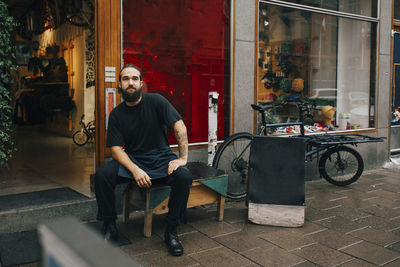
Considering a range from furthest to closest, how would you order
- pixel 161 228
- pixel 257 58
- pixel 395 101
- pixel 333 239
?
pixel 395 101 < pixel 257 58 < pixel 161 228 < pixel 333 239

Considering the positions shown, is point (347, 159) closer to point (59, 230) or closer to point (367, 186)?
point (367, 186)

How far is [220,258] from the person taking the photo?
147 inches

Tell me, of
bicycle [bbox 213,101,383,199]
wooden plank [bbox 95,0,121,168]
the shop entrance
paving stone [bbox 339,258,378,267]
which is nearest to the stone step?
wooden plank [bbox 95,0,121,168]

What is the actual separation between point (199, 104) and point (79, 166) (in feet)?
8.71

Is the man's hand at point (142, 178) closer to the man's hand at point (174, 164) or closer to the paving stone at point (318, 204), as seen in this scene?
the man's hand at point (174, 164)

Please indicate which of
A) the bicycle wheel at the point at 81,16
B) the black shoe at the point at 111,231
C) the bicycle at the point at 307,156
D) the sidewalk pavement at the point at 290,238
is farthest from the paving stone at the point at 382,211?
the bicycle wheel at the point at 81,16

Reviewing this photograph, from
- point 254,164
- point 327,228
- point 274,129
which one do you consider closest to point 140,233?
point 254,164

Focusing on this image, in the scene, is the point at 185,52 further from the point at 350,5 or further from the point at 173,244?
the point at 350,5

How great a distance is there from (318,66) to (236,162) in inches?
119

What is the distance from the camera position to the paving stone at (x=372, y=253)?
148 inches

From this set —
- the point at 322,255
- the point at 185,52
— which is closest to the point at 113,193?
the point at 322,255

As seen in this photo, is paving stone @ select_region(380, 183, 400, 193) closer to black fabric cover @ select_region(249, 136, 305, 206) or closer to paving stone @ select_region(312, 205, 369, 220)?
paving stone @ select_region(312, 205, 369, 220)

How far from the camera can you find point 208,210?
5.21 m

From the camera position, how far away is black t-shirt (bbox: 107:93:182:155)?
13.5ft
